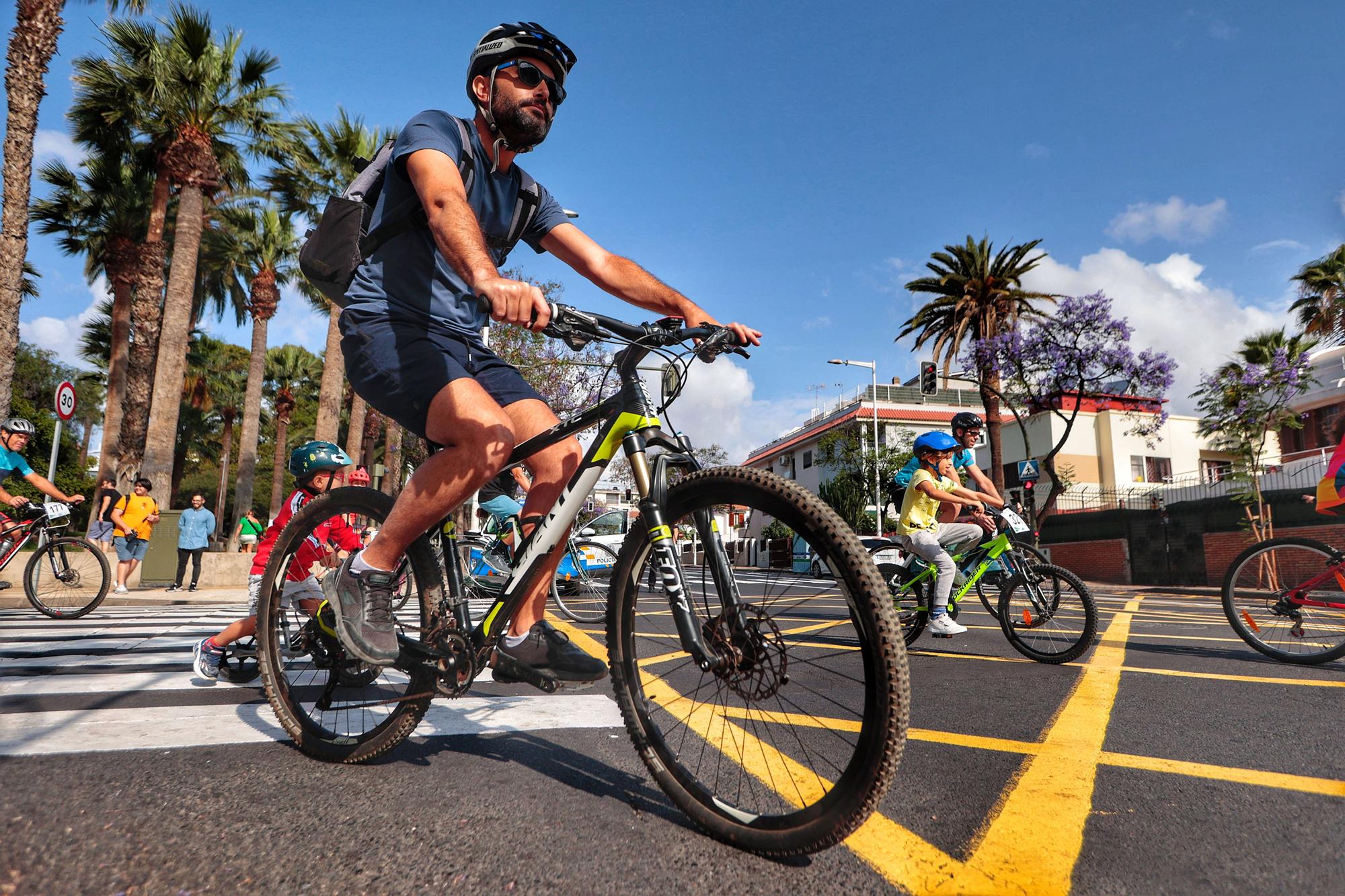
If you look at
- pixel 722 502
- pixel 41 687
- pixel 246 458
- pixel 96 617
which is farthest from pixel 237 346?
pixel 722 502

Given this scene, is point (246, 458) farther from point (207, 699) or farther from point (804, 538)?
point (804, 538)

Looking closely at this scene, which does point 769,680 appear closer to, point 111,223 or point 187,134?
point 187,134

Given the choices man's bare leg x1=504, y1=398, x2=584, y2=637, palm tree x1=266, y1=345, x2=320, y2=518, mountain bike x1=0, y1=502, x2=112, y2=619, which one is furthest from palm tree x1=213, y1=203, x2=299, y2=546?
man's bare leg x1=504, y1=398, x2=584, y2=637

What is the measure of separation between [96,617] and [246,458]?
16.9 meters

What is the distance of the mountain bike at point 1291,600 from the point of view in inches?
197

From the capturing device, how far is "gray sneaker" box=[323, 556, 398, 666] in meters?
2.28

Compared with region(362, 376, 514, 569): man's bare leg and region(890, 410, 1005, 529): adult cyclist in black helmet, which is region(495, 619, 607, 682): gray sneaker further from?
region(890, 410, 1005, 529): adult cyclist in black helmet

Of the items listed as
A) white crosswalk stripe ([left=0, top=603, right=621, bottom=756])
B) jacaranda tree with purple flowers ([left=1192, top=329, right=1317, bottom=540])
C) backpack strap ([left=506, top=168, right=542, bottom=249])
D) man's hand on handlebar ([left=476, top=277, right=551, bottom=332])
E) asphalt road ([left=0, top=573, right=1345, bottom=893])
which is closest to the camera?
asphalt road ([left=0, top=573, right=1345, bottom=893])

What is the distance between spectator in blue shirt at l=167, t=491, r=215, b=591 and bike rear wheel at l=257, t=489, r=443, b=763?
11079 mm

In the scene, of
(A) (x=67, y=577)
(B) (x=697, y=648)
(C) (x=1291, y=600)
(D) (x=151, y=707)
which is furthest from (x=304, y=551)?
(A) (x=67, y=577)

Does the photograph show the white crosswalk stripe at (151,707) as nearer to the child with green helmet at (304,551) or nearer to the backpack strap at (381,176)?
the child with green helmet at (304,551)

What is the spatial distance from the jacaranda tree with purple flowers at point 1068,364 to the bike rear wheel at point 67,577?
19.8 meters

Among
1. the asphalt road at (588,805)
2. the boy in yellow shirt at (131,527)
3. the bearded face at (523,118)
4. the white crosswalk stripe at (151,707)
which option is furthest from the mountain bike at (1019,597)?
the boy in yellow shirt at (131,527)

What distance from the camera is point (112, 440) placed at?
69.7ft
